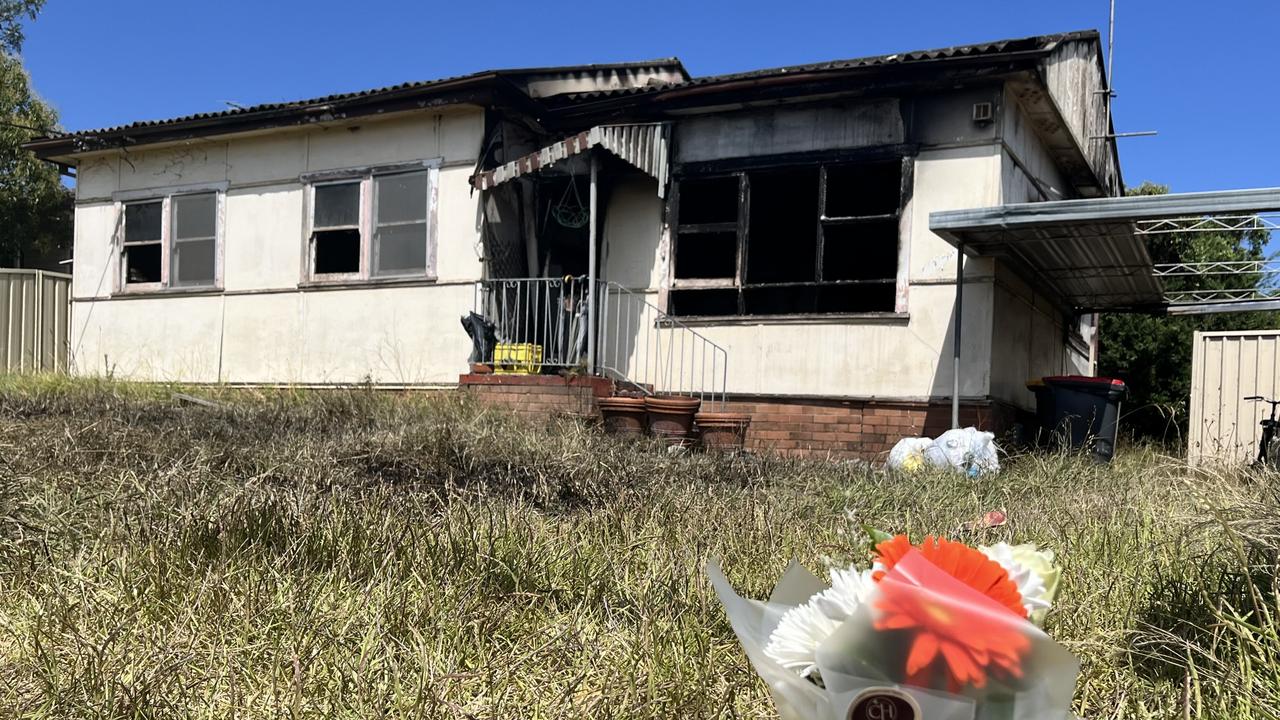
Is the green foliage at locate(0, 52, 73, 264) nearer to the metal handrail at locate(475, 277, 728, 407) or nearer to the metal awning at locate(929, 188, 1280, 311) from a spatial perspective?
the metal handrail at locate(475, 277, 728, 407)

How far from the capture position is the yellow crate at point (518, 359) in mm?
9070

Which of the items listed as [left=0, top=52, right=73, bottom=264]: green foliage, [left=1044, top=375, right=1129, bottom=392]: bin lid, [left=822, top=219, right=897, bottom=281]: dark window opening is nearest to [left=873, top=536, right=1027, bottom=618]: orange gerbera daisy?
[left=1044, top=375, right=1129, bottom=392]: bin lid

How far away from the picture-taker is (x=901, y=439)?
823 cm

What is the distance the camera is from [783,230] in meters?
11.8

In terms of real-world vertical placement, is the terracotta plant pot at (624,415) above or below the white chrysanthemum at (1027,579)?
below

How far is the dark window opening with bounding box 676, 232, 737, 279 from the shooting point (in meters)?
11.2

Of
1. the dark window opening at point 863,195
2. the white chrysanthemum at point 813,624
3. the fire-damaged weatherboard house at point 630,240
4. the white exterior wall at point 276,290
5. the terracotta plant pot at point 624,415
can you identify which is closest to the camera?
the white chrysanthemum at point 813,624

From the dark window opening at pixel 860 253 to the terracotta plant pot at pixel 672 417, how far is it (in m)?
4.68

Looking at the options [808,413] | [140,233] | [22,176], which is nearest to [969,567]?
[808,413]

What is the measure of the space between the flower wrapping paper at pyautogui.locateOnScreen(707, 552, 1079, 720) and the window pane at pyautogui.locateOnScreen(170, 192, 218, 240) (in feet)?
39.1

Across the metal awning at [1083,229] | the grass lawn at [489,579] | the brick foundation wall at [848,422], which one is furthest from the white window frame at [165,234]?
the metal awning at [1083,229]

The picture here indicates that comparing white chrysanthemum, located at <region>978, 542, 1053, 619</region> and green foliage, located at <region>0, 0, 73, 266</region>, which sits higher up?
green foliage, located at <region>0, 0, 73, 266</region>

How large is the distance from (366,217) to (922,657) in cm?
1026

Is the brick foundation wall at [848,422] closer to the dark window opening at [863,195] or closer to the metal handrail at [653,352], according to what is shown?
the metal handrail at [653,352]
